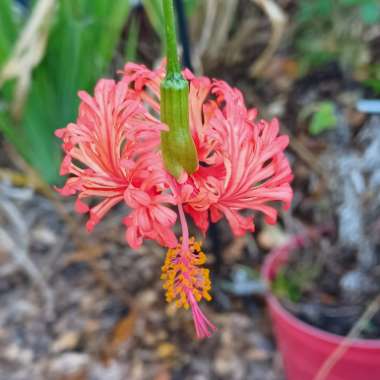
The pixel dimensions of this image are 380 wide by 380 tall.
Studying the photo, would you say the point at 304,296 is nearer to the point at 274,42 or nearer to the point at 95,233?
the point at 274,42

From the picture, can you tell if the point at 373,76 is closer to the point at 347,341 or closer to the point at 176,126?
the point at 347,341

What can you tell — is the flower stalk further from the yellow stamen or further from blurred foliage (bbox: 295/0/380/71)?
blurred foliage (bbox: 295/0/380/71)

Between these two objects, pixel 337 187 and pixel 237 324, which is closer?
pixel 337 187

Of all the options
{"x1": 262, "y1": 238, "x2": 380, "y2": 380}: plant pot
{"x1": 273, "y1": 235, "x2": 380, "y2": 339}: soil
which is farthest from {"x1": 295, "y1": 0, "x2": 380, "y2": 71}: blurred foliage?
{"x1": 262, "y1": 238, "x2": 380, "y2": 380}: plant pot

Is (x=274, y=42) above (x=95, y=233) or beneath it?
above

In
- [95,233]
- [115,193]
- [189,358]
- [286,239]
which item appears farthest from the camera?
[95,233]

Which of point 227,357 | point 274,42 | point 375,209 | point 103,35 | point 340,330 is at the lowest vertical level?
point 227,357

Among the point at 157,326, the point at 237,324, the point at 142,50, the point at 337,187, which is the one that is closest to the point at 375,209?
the point at 337,187
